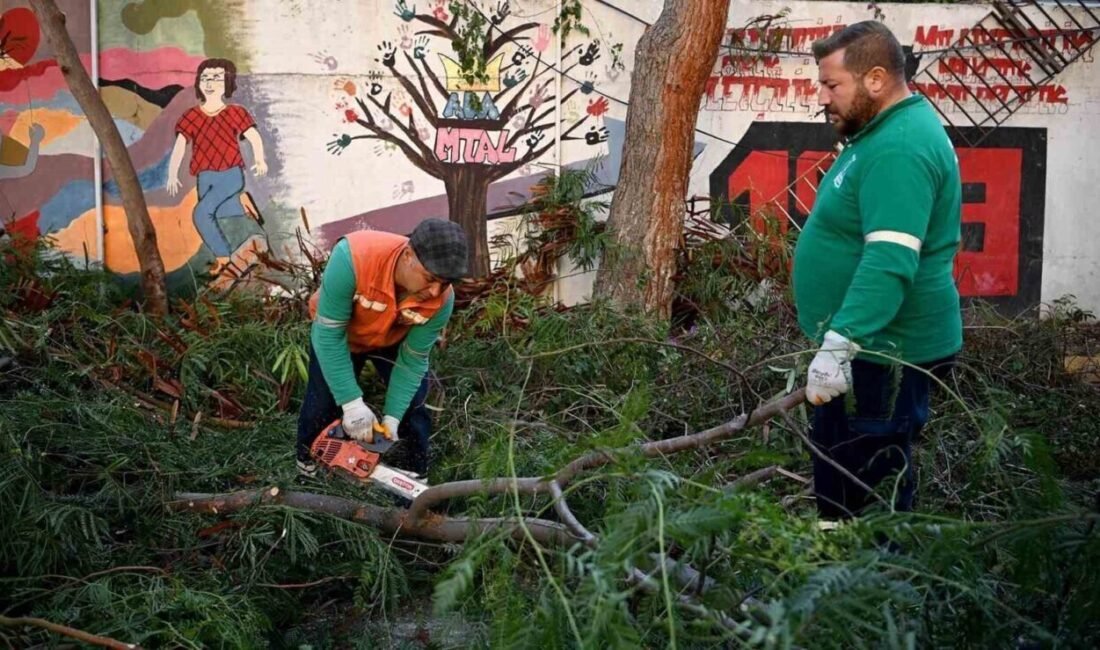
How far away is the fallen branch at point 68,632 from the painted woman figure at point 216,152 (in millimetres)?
4688

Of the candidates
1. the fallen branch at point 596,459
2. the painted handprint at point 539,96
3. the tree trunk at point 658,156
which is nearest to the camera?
the fallen branch at point 596,459

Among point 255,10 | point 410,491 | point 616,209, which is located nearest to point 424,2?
point 255,10

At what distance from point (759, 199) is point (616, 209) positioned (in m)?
1.63

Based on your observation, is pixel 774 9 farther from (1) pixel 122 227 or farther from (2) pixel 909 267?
(2) pixel 909 267

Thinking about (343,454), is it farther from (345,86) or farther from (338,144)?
(345,86)

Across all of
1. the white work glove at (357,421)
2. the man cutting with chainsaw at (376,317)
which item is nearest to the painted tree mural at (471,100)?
the man cutting with chainsaw at (376,317)

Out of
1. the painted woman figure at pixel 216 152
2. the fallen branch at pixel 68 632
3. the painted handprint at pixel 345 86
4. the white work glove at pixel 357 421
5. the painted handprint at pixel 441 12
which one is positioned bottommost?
the fallen branch at pixel 68 632

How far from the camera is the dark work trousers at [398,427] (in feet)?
14.7

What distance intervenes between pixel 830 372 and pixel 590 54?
5.45m

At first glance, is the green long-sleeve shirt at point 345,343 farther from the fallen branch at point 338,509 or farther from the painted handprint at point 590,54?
the painted handprint at point 590,54

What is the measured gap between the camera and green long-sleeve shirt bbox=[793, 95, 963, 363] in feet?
10.3

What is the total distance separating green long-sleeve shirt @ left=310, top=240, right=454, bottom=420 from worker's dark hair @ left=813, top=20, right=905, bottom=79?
185cm

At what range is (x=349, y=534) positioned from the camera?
405 centimetres

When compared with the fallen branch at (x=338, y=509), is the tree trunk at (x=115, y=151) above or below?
above
